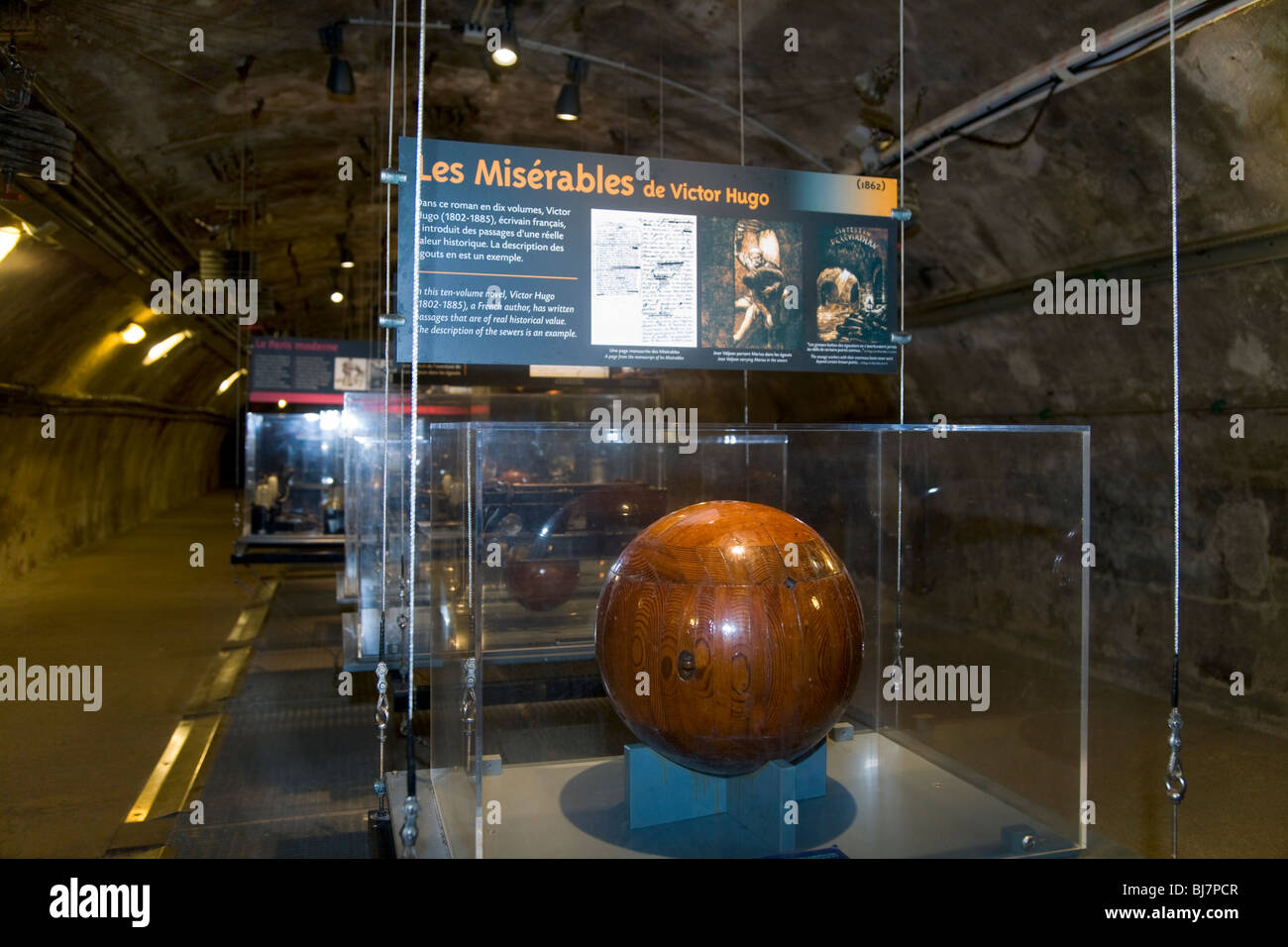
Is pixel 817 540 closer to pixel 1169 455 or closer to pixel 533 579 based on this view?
pixel 533 579

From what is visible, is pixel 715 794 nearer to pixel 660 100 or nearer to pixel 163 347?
pixel 660 100

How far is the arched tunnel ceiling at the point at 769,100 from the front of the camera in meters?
6.14

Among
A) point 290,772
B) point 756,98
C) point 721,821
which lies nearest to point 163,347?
point 756,98

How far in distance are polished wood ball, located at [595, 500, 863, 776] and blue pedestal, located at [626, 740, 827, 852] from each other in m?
0.18

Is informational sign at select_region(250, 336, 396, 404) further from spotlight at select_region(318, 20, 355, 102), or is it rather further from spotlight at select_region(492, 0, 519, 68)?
spotlight at select_region(492, 0, 519, 68)

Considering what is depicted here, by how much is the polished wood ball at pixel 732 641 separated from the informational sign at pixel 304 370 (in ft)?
32.7

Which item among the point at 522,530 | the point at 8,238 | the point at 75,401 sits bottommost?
the point at 522,530

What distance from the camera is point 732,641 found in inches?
124

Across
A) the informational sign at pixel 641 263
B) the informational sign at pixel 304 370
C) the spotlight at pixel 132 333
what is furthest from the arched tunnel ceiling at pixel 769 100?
the spotlight at pixel 132 333

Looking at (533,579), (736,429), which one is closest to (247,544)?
(533,579)

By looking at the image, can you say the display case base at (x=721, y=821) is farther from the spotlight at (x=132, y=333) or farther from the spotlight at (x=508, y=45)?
the spotlight at (x=132, y=333)

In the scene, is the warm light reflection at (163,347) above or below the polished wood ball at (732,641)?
above

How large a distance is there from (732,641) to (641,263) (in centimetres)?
200

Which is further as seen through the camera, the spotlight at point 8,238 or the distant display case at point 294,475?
the distant display case at point 294,475
